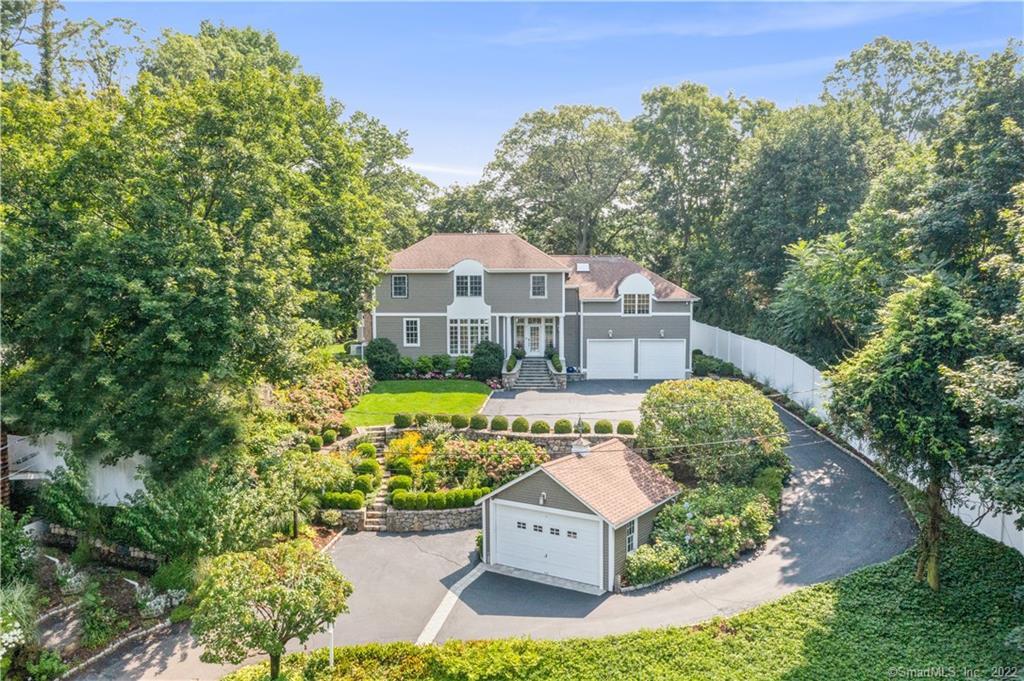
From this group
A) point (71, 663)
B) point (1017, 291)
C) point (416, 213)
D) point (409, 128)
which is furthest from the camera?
point (416, 213)

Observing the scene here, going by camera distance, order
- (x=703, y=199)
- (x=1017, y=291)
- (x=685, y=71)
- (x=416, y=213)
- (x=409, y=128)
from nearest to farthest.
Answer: (x=1017, y=291) < (x=685, y=71) < (x=409, y=128) < (x=703, y=199) < (x=416, y=213)

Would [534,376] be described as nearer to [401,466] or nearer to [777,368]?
[401,466]

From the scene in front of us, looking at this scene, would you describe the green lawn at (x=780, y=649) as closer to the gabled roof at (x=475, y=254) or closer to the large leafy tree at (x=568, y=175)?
the gabled roof at (x=475, y=254)

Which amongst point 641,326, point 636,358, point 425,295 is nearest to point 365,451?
point 425,295

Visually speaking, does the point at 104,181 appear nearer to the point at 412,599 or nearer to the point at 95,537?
the point at 95,537

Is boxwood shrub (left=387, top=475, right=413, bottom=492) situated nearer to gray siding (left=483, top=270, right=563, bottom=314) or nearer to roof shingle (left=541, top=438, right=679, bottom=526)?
roof shingle (left=541, top=438, right=679, bottom=526)

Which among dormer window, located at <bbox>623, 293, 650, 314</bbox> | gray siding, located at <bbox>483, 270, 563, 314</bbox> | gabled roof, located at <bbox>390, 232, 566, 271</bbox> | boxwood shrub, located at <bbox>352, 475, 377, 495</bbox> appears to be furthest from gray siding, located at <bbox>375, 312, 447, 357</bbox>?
boxwood shrub, located at <bbox>352, 475, 377, 495</bbox>

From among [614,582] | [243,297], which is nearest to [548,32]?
[243,297]
